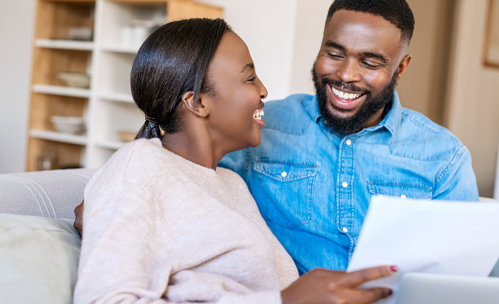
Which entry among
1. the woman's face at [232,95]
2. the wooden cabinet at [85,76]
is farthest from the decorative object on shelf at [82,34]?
the woman's face at [232,95]

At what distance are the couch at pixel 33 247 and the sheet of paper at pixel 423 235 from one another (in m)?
0.08

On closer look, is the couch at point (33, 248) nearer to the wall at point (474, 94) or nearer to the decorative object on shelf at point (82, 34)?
the decorative object on shelf at point (82, 34)

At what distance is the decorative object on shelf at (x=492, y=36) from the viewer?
13.4 ft

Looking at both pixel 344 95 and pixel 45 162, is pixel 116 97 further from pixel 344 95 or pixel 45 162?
pixel 344 95

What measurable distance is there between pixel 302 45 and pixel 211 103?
216 centimetres

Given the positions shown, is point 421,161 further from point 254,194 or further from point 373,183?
point 254,194

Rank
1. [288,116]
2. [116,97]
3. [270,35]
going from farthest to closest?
[116,97]
[270,35]
[288,116]

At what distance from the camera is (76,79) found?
3885 millimetres

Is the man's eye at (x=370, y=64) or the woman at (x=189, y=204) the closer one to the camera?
the woman at (x=189, y=204)

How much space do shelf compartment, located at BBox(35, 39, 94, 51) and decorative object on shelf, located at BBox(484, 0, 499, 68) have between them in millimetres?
2617

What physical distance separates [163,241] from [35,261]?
25 centimetres

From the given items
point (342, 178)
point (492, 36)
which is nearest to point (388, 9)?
point (342, 178)

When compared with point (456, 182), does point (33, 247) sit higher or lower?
lower

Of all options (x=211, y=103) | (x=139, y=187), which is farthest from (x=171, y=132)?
(x=139, y=187)
